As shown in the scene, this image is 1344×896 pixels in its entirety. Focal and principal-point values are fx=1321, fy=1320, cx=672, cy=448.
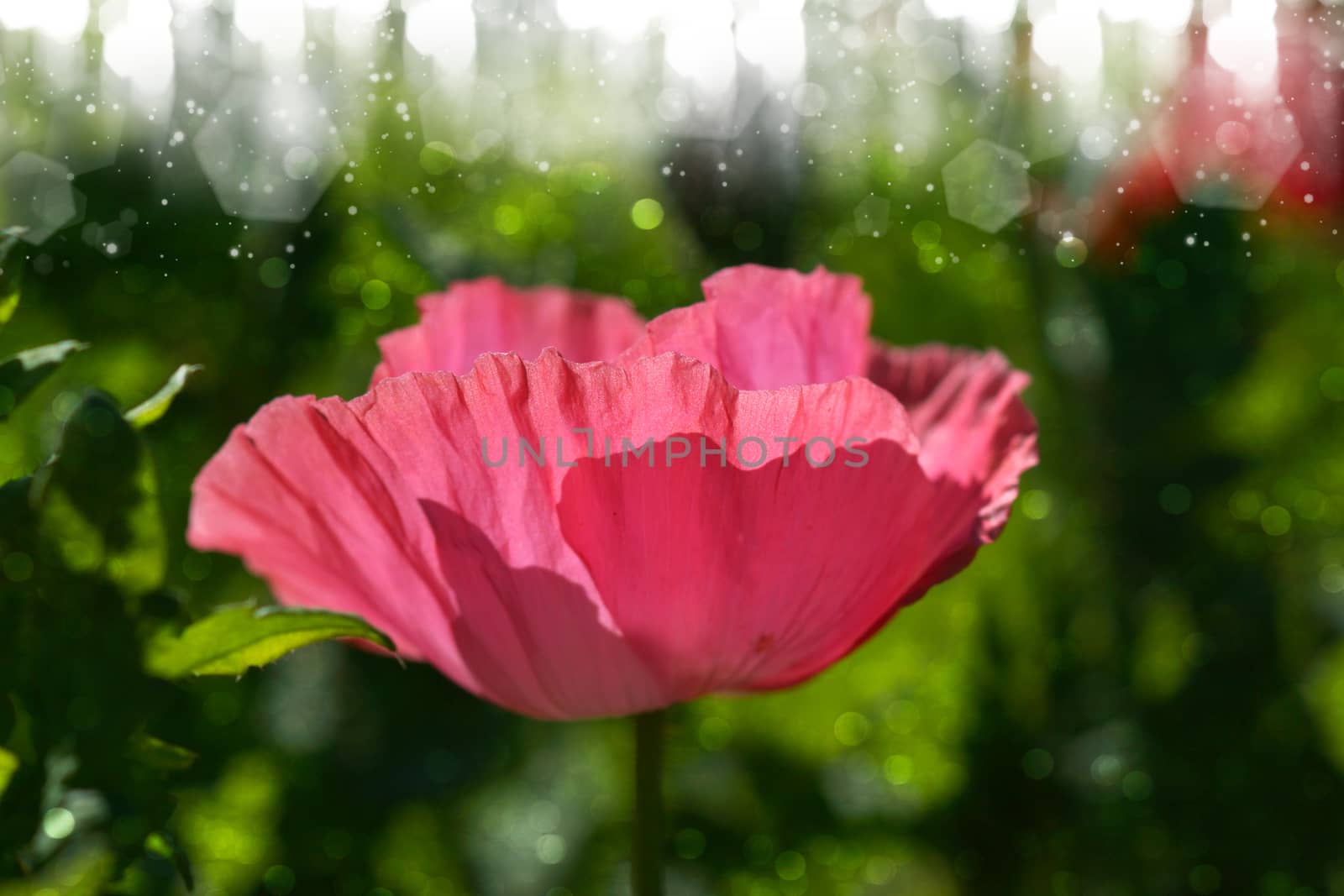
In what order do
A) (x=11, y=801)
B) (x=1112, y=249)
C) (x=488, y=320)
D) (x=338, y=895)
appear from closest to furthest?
(x=11, y=801)
(x=488, y=320)
(x=338, y=895)
(x=1112, y=249)

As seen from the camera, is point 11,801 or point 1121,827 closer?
point 11,801

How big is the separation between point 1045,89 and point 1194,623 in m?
0.22

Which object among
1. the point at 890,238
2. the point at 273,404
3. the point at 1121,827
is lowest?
the point at 1121,827

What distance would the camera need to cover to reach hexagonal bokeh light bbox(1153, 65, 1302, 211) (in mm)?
535

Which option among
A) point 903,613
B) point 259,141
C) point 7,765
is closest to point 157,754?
point 7,765

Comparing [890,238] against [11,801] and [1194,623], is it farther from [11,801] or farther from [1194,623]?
[11,801]

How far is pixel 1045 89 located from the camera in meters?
0.53

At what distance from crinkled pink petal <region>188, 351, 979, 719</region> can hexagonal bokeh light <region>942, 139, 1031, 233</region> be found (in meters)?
0.34

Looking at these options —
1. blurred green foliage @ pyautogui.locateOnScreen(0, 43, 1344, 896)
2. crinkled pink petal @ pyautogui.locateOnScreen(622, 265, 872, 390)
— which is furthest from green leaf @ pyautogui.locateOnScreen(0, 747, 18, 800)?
blurred green foliage @ pyautogui.locateOnScreen(0, 43, 1344, 896)

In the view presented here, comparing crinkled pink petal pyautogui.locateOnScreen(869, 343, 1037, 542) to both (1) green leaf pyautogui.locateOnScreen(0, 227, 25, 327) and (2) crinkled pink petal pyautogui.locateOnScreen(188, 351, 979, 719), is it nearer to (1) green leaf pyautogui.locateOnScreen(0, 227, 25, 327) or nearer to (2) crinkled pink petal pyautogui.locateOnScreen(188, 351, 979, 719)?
(2) crinkled pink petal pyautogui.locateOnScreen(188, 351, 979, 719)

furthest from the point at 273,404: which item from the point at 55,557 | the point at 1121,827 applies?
the point at 1121,827

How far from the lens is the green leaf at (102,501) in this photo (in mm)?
196

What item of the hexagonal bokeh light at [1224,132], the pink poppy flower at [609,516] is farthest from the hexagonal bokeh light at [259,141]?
the hexagonal bokeh light at [1224,132]

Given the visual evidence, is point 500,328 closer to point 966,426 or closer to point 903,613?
point 966,426
